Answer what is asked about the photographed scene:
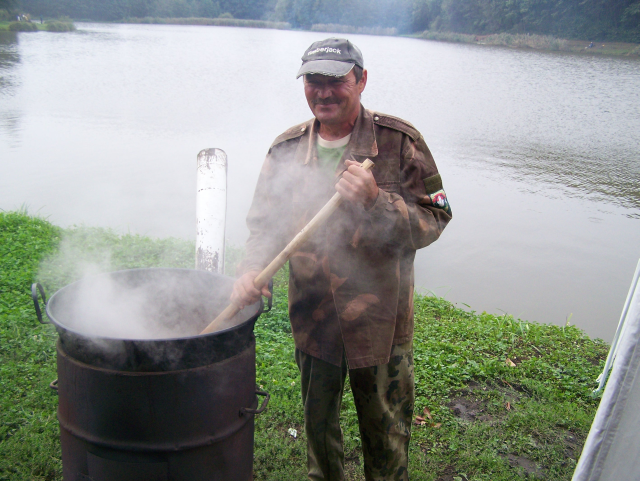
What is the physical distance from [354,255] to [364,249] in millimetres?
56

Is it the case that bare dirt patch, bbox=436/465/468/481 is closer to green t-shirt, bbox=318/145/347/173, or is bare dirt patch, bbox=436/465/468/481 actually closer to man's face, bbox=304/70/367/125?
green t-shirt, bbox=318/145/347/173

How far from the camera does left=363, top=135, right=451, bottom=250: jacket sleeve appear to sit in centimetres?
189

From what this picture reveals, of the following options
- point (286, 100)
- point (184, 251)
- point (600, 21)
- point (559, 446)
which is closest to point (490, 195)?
point (184, 251)

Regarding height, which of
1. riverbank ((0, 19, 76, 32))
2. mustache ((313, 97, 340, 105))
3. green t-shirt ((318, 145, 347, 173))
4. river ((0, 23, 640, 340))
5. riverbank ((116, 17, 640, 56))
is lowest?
river ((0, 23, 640, 340))

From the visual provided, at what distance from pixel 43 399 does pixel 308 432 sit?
1.90 meters

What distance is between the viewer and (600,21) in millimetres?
16859

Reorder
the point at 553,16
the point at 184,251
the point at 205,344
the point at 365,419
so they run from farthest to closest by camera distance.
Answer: the point at 553,16, the point at 184,251, the point at 365,419, the point at 205,344

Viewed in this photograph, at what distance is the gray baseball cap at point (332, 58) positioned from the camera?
1.97 m

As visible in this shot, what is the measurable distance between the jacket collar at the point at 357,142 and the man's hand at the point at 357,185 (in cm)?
29

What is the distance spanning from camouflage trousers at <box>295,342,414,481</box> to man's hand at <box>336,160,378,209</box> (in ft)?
2.51

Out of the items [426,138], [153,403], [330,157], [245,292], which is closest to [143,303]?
[245,292]

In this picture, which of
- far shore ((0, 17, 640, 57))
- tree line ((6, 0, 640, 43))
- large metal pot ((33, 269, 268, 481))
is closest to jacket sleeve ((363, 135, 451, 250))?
large metal pot ((33, 269, 268, 481))

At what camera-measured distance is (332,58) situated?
2008mm

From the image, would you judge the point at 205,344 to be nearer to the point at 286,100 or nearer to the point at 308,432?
the point at 308,432
